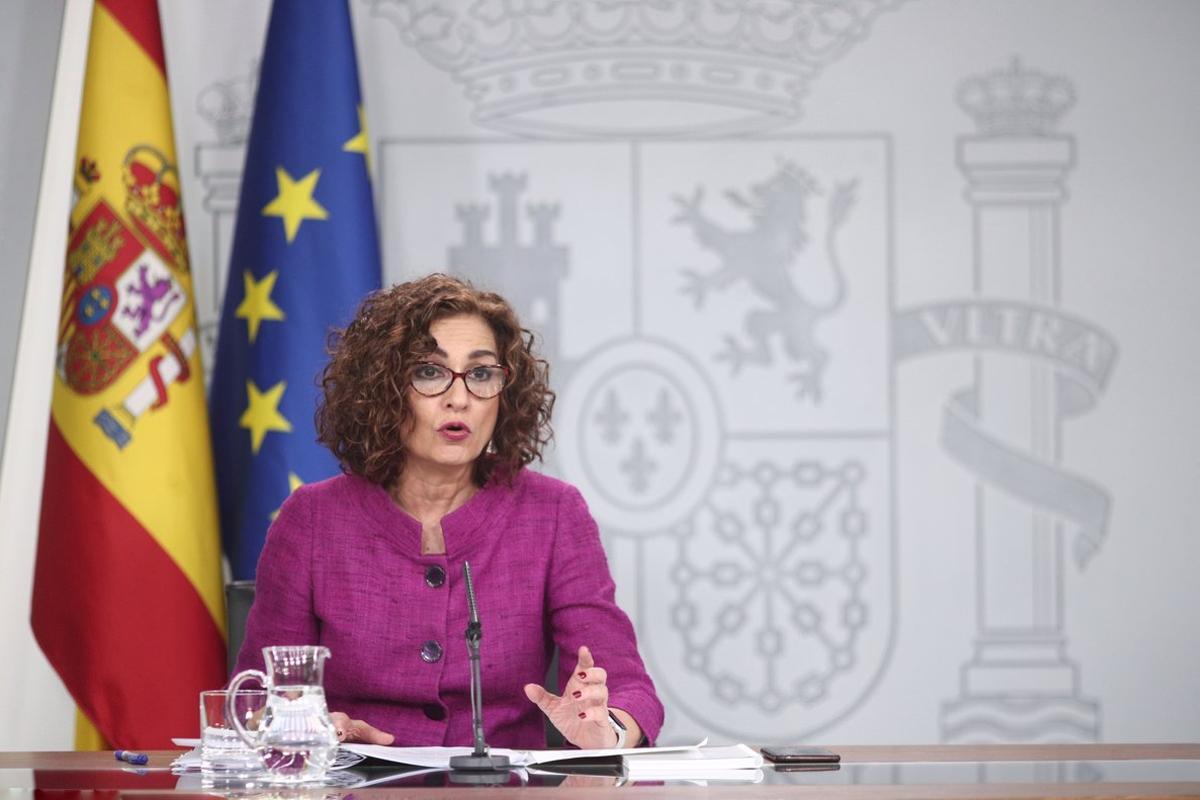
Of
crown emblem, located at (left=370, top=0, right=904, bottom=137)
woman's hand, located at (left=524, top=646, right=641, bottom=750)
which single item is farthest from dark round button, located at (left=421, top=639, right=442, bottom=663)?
crown emblem, located at (left=370, top=0, right=904, bottom=137)

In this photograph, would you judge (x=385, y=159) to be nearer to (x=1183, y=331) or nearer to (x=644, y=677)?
(x=644, y=677)

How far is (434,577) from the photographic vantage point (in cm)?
221

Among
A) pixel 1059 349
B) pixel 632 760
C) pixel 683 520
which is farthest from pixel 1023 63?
pixel 632 760

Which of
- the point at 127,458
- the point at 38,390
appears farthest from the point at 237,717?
the point at 38,390

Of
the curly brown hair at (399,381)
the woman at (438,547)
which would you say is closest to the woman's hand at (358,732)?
the woman at (438,547)

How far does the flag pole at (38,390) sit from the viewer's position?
3.40 metres

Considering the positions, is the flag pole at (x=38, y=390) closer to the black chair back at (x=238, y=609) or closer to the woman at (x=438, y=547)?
the black chair back at (x=238, y=609)

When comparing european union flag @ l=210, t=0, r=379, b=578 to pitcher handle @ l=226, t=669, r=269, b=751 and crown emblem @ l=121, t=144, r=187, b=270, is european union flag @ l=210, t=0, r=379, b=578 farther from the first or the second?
pitcher handle @ l=226, t=669, r=269, b=751

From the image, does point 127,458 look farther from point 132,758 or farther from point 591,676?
point 591,676

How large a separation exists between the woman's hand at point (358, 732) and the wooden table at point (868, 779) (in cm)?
22

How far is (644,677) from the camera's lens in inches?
87.2

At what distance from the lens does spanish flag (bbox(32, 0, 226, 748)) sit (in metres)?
3.17

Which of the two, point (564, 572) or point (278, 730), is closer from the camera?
point (278, 730)

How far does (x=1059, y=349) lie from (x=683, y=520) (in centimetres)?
106
